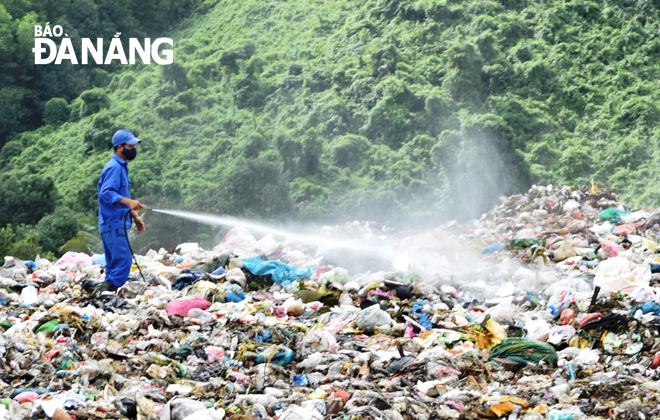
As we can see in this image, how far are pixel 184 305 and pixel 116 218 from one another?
978 millimetres

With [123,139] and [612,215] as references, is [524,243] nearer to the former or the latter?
[612,215]

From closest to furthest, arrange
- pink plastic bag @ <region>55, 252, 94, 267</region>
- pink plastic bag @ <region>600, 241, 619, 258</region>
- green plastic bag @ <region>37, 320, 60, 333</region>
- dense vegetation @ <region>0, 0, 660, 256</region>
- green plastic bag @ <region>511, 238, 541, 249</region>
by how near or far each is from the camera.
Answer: green plastic bag @ <region>37, 320, 60, 333</region> < pink plastic bag @ <region>600, 241, 619, 258</region> < pink plastic bag @ <region>55, 252, 94, 267</region> < green plastic bag @ <region>511, 238, 541, 249</region> < dense vegetation @ <region>0, 0, 660, 256</region>

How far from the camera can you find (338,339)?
16.8ft

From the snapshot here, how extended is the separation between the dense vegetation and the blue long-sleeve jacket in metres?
12.4

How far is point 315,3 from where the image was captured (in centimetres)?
3127

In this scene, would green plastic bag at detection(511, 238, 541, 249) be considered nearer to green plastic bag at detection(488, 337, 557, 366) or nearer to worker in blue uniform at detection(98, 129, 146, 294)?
green plastic bag at detection(488, 337, 557, 366)

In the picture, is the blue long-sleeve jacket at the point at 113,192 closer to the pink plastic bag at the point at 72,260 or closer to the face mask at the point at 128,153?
the face mask at the point at 128,153

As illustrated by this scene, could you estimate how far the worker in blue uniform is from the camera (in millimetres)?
6051

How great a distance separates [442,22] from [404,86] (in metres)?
4.30

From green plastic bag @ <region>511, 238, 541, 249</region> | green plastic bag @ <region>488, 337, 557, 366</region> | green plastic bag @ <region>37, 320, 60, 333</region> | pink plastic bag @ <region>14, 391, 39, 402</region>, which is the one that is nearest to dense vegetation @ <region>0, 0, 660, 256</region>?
green plastic bag @ <region>511, 238, 541, 249</region>

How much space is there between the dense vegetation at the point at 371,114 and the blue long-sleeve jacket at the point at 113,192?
489 inches

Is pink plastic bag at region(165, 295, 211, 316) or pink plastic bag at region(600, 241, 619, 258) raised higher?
pink plastic bag at region(600, 241, 619, 258)

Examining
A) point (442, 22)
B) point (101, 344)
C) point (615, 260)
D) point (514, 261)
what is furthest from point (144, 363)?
point (442, 22)

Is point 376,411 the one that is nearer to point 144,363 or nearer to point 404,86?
point 144,363
